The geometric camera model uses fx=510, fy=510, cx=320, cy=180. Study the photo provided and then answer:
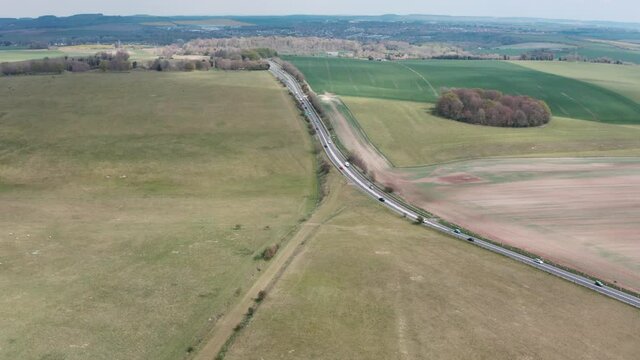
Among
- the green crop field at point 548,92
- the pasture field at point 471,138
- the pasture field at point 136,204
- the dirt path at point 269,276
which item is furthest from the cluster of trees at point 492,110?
the dirt path at point 269,276

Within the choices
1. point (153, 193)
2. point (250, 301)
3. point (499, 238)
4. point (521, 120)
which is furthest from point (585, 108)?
point (250, 301)

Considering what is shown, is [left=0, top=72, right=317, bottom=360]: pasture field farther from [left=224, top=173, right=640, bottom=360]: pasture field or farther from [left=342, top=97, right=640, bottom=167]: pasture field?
[left=342, top=97, right=640, bottom=167]: pasture field

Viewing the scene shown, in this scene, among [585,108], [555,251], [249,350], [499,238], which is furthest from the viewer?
[585,108]

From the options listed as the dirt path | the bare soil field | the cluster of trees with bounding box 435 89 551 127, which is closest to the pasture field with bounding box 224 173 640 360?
the dirt path

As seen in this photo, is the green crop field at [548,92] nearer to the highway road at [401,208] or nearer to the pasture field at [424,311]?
the highway road at [401,208]

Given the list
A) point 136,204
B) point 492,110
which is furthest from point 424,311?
point 492,110

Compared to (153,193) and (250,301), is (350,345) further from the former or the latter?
(153,193)

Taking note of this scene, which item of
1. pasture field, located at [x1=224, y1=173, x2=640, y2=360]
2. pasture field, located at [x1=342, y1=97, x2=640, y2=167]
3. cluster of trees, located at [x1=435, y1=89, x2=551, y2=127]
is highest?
cluster of trees, located at [x1=435, y1=89, x2=551, y2=127]
